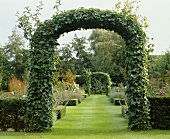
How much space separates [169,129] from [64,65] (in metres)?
35.4

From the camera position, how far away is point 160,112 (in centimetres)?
987

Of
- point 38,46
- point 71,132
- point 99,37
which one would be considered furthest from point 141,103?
point 99,37

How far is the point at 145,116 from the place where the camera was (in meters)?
9.80

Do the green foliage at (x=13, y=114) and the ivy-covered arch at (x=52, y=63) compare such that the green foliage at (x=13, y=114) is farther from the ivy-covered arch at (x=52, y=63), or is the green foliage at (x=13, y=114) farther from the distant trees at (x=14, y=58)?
the distant trees at (x=14, y=58)

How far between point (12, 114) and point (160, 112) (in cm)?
431

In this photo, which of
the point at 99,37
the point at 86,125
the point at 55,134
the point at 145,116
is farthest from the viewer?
the point at 99,37

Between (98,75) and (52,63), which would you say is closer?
(52,63)

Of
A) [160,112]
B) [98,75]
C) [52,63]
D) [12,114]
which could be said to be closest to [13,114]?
[12,114]

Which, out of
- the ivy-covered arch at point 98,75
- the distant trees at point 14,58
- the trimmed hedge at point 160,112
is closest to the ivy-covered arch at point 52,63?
the trimmed hedge at point 160,112

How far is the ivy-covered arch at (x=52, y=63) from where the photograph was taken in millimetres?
9789

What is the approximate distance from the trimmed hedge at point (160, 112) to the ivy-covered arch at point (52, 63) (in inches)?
9.4

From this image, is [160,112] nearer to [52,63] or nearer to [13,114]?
[52,63]

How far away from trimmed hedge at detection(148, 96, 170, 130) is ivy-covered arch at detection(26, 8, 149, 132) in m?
0.24

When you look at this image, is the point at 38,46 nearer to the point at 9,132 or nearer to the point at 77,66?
the point at 9,132
